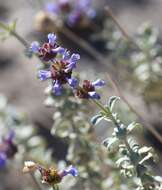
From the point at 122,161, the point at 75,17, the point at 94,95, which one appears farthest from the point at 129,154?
the point at 75,17

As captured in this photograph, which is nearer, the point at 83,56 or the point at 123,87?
the point at 123,87

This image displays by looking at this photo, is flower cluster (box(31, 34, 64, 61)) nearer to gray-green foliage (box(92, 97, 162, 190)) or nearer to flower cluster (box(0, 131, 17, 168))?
gray-green foliage (box(92, 97, 162, 190))

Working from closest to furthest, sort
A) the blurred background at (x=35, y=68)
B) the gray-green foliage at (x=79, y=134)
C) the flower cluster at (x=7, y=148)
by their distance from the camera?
the gray-green foliage at (x=79, y=134) < the flower cluster at (x=7, y=148) < the blurred background at (x=35, y=68)

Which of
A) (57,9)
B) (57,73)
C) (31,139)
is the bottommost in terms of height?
(57,73)

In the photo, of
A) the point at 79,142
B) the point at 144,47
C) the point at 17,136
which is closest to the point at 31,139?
the point at 17,136

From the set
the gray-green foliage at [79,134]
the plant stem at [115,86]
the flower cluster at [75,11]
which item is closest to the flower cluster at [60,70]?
the plant stem at [115,86]

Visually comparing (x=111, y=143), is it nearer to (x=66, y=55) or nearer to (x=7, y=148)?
(x=66, y=55)

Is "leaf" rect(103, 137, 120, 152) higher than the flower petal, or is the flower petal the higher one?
the flower petal

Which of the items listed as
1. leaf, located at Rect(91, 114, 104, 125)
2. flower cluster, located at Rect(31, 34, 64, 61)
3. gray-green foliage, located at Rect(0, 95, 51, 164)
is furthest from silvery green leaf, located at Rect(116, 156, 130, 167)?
gray-green foliage, located at Rect(0, 95, 51, 164)

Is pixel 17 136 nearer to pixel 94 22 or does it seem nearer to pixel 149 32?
pixel 149 32

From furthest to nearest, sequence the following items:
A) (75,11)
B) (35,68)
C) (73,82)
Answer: (35,68)
(75,11)
(73,82)

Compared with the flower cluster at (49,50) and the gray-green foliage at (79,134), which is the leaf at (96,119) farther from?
the gray-green foliage at (79,134)
